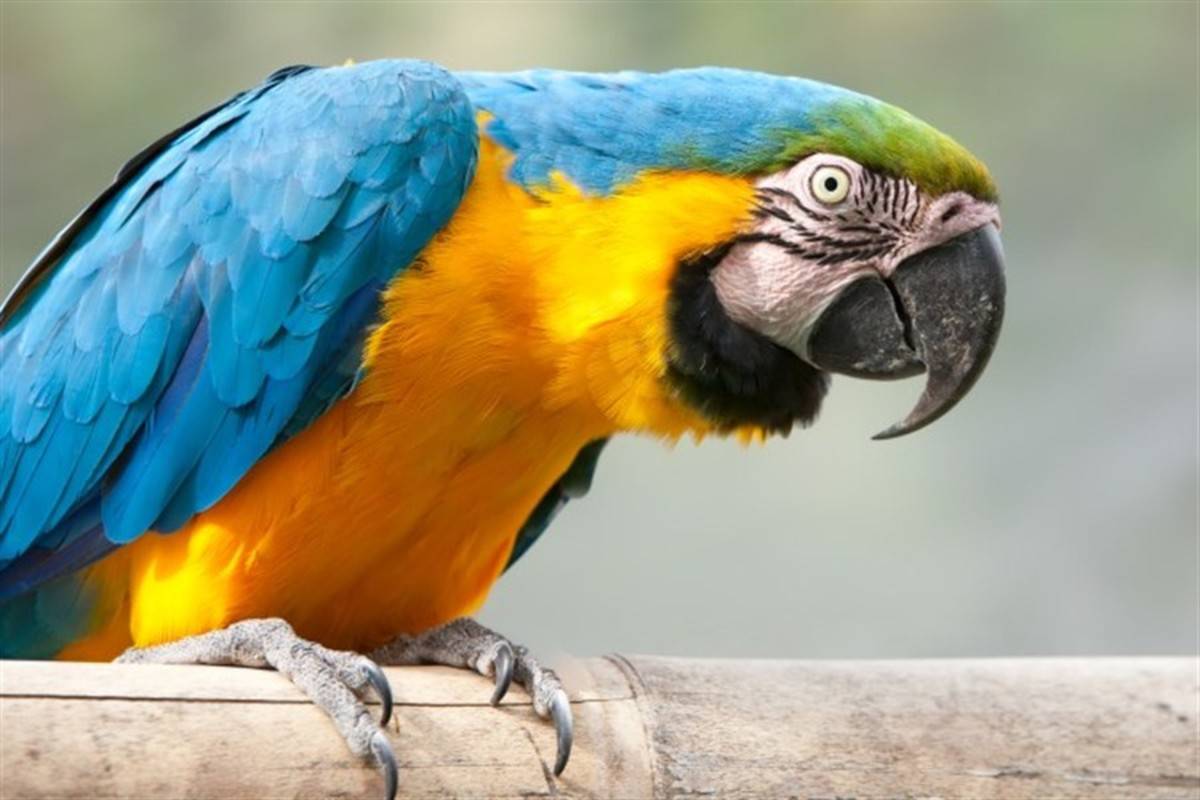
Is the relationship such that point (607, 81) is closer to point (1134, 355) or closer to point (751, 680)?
point (751, 680)

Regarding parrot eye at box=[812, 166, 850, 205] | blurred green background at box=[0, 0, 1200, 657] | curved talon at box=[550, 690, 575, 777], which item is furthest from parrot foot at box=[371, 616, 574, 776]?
blurred green background at box=[0, 0, 1200, 657]

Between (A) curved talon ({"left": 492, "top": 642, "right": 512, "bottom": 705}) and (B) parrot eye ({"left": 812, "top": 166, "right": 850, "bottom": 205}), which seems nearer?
(A) curved talon ({"left": 492, "top": 642, "right": 512, "bottom": 705})

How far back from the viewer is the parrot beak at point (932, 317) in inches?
92.3

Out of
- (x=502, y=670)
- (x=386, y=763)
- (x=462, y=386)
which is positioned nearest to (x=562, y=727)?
(x=502, y=670)

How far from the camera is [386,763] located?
1906mm

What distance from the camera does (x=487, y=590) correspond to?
2.76 meters

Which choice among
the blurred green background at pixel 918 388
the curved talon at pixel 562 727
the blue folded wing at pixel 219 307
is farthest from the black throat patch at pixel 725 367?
the blurred green background at pixel 918 388

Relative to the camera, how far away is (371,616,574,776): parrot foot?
210cm

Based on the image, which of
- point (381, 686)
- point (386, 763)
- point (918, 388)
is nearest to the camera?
point (386, 763)

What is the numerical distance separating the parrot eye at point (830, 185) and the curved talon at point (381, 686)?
33.3 inches

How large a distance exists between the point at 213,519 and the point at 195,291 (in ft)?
1.05

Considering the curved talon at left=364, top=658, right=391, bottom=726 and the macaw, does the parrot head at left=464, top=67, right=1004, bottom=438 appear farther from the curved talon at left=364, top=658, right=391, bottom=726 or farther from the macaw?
the curved talon at left=364, top=658, right=391, bottom=726

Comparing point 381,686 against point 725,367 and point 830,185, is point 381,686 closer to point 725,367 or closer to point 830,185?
point 725,367

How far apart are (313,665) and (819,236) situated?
87 cm
